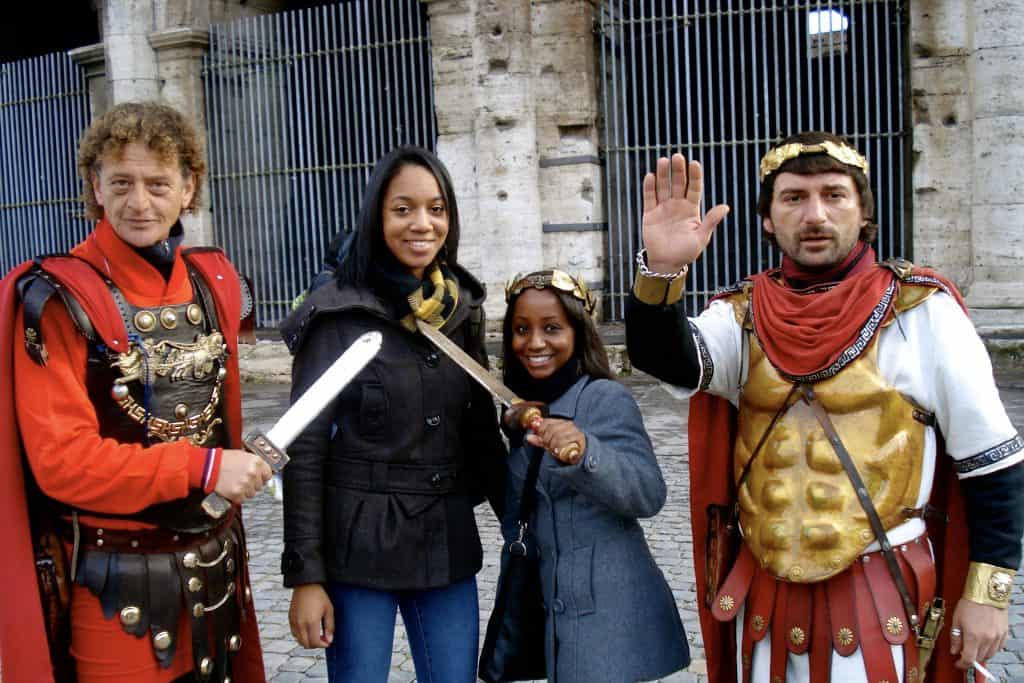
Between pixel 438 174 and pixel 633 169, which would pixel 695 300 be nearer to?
pixel 633 169

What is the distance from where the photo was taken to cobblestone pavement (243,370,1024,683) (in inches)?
143

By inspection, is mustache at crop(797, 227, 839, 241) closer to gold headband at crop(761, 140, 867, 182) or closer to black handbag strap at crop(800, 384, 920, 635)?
gold headband at crop(761, 140, 867, 182)

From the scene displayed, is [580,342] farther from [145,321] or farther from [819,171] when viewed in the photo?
[145,321]

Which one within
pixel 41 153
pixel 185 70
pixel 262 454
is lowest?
pixel 262 454

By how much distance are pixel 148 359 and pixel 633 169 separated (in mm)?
7465

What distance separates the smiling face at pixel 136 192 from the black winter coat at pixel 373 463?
0.39 metres

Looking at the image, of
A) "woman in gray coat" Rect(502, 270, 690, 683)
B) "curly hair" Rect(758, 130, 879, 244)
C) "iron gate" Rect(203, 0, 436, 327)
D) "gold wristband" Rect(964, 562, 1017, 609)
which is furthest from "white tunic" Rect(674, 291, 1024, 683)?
"iron gate" Rect(203, 0, 436, 327)

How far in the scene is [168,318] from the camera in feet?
7.44

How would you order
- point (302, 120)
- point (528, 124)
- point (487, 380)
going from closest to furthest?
point (487, 380) → point (528, 124) → point (302, 120)

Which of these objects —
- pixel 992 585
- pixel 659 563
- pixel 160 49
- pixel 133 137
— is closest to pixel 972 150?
pixel 659 563

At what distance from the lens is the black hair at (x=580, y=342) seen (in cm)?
257

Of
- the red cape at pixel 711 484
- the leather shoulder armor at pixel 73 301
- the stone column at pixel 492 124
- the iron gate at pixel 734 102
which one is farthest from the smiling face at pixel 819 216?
the stone column at pixel 492 124

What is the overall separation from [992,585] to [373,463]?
1.40 meters

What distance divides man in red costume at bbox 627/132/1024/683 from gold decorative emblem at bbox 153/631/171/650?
120 centimetres
